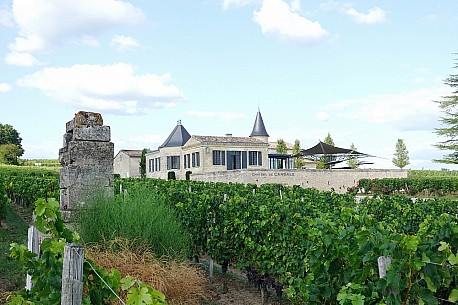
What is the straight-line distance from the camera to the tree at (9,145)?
5544 cm

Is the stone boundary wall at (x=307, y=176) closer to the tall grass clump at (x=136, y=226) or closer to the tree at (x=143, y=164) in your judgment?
the tree at (x=143, y=164)

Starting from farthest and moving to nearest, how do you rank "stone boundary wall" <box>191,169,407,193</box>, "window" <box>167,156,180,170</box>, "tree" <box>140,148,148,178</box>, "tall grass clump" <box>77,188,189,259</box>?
"tree" <box>140,148,148,178</box> → "window" <box>167,156,180,170</box> → "stone boundary wall" <box>191,169,407,193</box> → "tall grass clump" <box>77,188,189,259</box>

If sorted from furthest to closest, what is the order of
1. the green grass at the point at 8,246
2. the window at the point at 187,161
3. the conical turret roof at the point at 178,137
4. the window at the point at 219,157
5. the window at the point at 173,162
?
the conical turret roof at the point at 178,137 → the window at the point at 173,162 → the window at the point at 187,161 → the window at the point at 219,157 → the green grass at the point at 8,246

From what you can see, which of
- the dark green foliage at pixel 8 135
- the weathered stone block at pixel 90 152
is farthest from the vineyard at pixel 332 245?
the dark green foliage at pixel 8 135

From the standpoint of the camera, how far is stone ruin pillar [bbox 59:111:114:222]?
720cm

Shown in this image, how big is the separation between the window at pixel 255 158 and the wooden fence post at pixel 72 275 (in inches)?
1430

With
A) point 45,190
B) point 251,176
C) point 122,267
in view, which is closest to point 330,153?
point 251,176

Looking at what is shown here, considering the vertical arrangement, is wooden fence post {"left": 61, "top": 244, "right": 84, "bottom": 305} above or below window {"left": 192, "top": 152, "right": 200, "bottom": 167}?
below

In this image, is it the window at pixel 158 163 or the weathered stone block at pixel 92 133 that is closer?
the weathered stone block at pixel 92 133

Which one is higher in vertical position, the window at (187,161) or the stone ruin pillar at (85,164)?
the window at (187,161)

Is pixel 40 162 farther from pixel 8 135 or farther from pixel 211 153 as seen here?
pixel 211 153

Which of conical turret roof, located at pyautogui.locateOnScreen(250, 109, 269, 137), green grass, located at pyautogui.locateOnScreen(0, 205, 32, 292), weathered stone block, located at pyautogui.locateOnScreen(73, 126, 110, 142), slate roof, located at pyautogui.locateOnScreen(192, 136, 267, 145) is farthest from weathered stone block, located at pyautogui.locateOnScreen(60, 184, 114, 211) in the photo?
conical turret roof, located at pyautogui.locateOnScreen(250, 109, 269, 137)

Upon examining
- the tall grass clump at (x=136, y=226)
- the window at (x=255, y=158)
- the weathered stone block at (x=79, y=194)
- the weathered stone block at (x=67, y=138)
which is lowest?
the tall grass clump at (x=136, y=226)

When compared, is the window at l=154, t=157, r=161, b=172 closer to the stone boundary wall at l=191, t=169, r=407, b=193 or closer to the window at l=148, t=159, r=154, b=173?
the window at l=148, t=159, r=154, b=173
